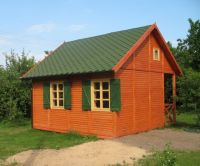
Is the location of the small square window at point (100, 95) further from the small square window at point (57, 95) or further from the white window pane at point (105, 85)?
the small square window at point (57, 95)

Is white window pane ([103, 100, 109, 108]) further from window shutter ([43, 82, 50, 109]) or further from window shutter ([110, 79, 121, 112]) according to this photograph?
window shutter ([43, 82, 50, 109])

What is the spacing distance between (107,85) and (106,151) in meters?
4.59

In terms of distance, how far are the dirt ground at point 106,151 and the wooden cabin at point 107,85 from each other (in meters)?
1.56

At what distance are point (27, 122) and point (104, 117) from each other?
10387 mm

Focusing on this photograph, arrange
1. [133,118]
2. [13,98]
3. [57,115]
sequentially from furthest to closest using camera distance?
[13,98]
[57,115]
[133,118]

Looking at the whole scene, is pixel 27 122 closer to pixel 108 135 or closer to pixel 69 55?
pixel 69 55

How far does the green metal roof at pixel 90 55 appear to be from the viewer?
16.6 metres

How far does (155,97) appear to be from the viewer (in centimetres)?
1919

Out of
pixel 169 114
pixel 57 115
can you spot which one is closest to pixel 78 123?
pixel 57 115

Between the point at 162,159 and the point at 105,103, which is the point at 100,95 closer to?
the point at 105,103

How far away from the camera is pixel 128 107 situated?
55.0 ft

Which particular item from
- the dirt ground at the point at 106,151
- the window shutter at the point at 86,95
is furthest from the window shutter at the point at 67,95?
the dirt ground at the point at 106,151

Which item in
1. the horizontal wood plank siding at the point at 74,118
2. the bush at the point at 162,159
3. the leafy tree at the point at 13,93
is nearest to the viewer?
the bush at the point at 162,159

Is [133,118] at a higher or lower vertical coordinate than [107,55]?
lower
